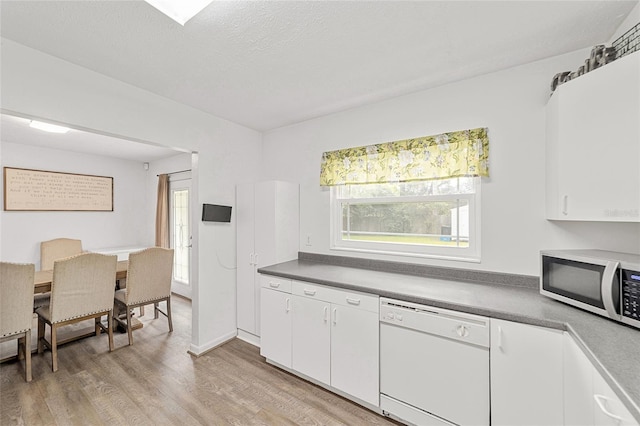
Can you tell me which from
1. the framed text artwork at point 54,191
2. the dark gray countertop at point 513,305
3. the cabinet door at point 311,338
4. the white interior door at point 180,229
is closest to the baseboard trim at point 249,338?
the cabinet door at point 311,338

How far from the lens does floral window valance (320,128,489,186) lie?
2000 mm

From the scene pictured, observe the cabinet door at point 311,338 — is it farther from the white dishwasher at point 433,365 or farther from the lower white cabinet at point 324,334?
the white dishwasher at point 433,365

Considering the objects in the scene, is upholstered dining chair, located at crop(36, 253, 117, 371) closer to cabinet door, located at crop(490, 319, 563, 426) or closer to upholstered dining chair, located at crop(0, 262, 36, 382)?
upholstered dining chair, located at crop(0, 262, 36, 382)

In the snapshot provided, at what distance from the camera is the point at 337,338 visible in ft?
6.61

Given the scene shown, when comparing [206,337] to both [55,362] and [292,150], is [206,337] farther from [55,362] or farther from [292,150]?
[292,150]

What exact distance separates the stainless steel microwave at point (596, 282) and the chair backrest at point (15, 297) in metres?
3.72

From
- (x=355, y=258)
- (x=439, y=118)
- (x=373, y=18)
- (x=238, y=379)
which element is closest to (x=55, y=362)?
(x=238, y=379)

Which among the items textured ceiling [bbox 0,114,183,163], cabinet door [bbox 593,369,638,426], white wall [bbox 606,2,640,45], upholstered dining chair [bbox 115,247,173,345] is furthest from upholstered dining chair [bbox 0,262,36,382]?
white wall [bbox 606,2,640,45]

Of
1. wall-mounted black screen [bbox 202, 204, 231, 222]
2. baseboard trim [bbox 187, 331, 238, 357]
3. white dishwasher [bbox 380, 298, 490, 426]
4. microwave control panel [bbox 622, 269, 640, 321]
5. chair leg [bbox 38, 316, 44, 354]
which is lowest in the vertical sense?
baseboard trim [bbox 187, 331, 238, 357]

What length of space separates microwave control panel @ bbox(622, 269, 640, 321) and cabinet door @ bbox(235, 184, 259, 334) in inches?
105

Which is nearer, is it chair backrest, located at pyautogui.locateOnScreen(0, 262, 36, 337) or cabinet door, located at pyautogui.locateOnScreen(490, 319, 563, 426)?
cabinet door, located at pyautogui.locateOnScreen(490, 319, 563, 426)

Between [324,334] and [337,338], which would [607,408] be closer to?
[337,338]

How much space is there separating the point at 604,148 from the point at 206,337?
11.0 ft

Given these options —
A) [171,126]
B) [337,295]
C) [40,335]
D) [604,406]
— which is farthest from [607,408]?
[40,335]
